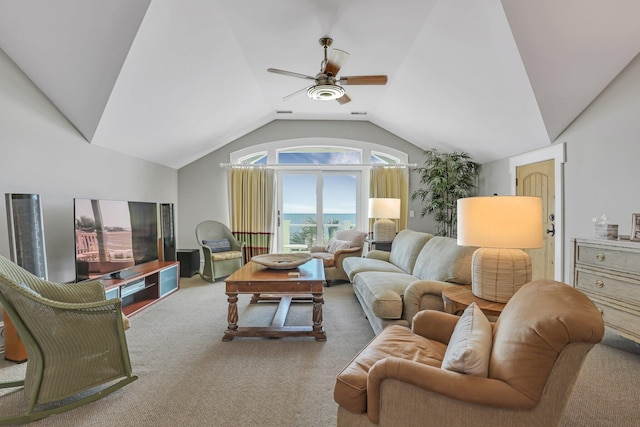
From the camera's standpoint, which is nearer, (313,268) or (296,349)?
(296,349)

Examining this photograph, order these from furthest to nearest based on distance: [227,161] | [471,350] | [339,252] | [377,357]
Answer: [227,161], [339,252], [377,357], [471,350]

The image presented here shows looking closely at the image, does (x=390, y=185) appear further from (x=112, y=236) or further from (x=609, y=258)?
(x=112, y=236)

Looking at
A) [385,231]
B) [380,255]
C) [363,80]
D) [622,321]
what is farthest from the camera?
[385,231]

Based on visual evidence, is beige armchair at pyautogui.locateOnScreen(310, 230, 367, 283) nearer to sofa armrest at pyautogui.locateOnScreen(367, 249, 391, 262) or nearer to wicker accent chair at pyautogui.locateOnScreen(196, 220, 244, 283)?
sofa armrest at pyautogui.locateOnScreen(367, 249, 391, 262)

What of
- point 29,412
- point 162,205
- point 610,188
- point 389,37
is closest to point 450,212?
point 610,188

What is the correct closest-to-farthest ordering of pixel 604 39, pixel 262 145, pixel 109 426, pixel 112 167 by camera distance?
pixel 109 426 < pixel 604 39 < pixel 112 167 < pixel 262 145

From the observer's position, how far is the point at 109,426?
1662mm

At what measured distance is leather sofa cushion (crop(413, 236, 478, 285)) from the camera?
250cm

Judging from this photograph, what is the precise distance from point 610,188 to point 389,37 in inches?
98.1

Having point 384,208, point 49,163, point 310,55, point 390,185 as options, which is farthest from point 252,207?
point 49,163

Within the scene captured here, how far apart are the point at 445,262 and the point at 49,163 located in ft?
12.2

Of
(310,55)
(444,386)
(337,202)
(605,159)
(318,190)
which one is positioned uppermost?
(310,55)

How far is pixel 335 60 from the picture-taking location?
2.87m

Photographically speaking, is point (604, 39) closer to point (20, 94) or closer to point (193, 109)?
point (193, 109)
